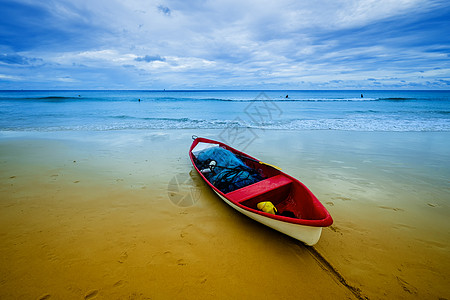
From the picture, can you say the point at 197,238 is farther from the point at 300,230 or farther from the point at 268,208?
the point at 300,230

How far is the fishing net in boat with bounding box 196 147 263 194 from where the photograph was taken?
488cm

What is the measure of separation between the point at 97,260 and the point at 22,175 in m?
4.87

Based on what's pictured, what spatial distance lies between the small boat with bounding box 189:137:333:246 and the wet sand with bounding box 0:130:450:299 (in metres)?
0.43

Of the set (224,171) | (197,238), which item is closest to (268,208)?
(197,238)

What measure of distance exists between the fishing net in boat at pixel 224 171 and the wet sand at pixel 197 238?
401 mm

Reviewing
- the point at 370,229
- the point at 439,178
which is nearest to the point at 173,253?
the point at 370,229

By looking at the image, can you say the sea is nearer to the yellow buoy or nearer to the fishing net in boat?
the fishing net in boat

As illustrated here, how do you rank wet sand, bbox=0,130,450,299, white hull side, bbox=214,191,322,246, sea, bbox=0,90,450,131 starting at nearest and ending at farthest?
wet sand, bbox=0,130,450,299, white hull side, bbox=214,191,322,246, sea, bbox=0,90,450,131

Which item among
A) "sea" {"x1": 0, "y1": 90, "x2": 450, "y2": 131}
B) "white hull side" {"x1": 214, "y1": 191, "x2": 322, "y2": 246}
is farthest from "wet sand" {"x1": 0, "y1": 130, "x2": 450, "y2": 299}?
"sea" {"x1": 0, "y1": 90, "x2": 450, "y2": 131}

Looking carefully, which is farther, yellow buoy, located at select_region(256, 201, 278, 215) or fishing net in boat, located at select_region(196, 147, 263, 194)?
fishing net in boat, located at select_region(196, 147, 263, 194)

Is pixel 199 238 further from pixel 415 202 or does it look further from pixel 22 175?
pixel 22 175

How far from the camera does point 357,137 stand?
11.2m

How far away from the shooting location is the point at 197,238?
359 cm

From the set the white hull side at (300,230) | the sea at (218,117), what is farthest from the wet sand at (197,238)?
the sea at (218,117)
